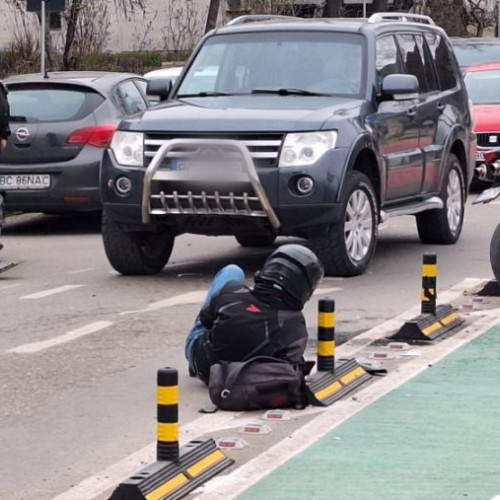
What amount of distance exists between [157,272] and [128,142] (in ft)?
4.23

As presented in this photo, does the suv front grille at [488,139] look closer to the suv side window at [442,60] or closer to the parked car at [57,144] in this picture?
the suv side window at [442,60]

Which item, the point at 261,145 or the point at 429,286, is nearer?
the point at 429,286

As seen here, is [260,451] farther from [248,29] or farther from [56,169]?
[56,169]

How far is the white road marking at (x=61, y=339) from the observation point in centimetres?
960

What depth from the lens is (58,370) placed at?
9000 millimetres

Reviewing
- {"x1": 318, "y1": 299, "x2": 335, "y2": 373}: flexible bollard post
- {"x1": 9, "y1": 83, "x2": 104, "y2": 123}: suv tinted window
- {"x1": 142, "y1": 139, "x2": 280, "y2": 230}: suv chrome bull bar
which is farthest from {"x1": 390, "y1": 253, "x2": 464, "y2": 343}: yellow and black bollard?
{"x1": 9, "y1": 83, "x2": 104, "y2": 123}: suv tinted window

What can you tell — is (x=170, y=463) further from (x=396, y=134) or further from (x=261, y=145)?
(x=396, y=134)

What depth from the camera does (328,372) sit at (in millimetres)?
8391

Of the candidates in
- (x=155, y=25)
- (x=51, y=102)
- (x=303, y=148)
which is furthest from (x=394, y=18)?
(x=155, y=25)

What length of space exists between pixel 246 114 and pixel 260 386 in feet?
14.9

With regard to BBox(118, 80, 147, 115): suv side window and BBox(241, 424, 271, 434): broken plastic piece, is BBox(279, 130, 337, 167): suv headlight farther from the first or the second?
BBox(118, 80, 147, 115): suv side window

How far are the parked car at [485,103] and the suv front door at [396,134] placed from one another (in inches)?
210

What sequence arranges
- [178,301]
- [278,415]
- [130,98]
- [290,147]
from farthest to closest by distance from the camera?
[130,98] → [290,147] → [178,301] → [278,415]

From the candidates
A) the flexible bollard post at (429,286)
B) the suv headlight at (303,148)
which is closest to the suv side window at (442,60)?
the suv headlight at (303,148)
